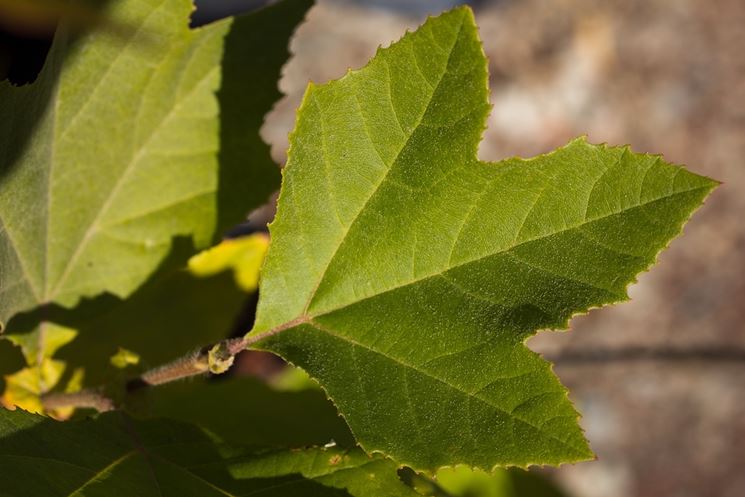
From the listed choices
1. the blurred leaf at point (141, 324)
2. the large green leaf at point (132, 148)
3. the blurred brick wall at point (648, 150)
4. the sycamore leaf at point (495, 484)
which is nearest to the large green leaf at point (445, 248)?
the large green leaf at point (132, 148)

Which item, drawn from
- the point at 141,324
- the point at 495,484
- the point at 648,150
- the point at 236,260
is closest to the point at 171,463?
the point at 141,324

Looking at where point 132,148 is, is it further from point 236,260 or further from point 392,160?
point 236,260

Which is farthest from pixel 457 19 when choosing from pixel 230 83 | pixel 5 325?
pixel 5 325

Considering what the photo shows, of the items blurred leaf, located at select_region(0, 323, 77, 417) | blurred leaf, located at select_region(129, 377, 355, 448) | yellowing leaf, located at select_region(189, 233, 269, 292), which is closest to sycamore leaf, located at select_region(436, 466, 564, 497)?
blurred leaf, located at select_region(129, 377, 355, 448)

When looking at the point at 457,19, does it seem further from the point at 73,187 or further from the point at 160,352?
the point at 160,352

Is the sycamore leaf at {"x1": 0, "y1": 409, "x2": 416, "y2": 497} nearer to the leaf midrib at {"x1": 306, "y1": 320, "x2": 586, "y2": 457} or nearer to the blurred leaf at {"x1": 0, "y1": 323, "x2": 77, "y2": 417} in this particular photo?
the leaf midrib at {"x1": 306, "y1": 320, "x2": 586, "y2": 457}
